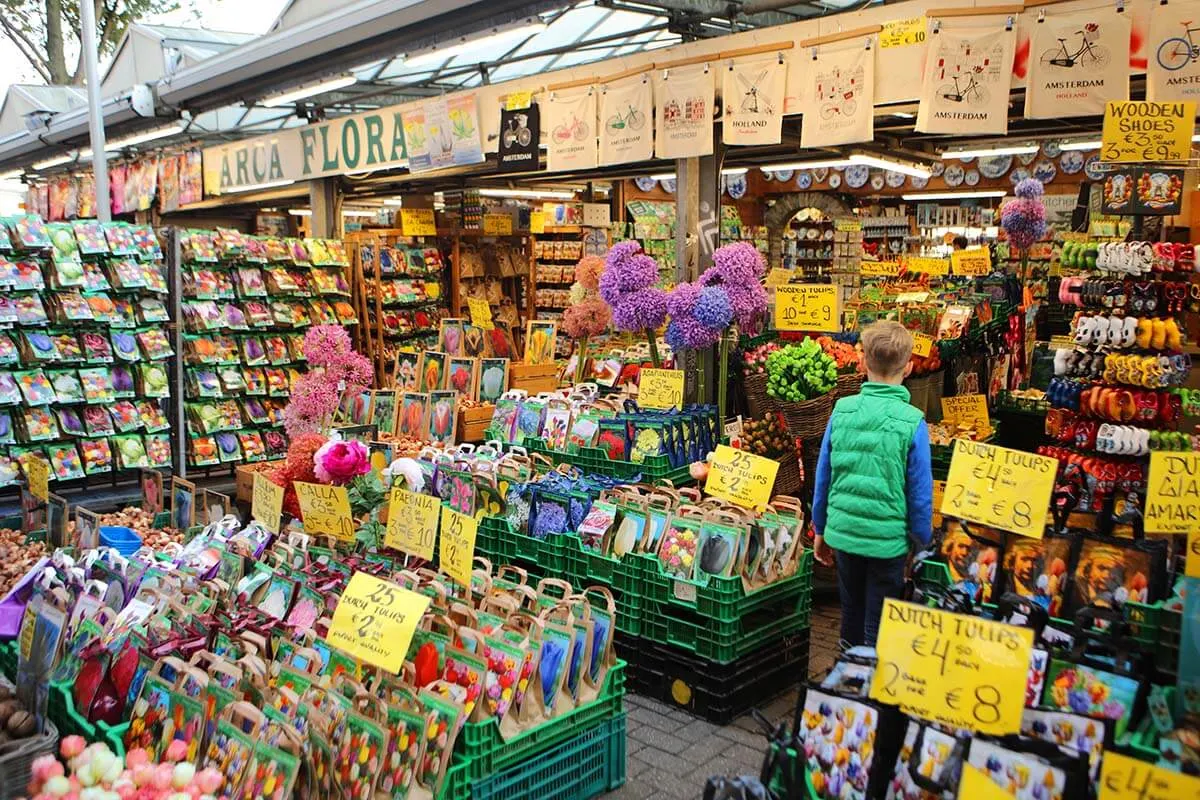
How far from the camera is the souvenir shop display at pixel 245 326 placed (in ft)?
24.5

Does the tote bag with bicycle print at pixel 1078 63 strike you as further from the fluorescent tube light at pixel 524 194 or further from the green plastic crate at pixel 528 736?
the fluorescent tube light at pixel 524 194

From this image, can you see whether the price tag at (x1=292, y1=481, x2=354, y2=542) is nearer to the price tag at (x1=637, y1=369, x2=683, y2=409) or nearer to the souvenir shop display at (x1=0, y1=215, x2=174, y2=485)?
the price tag at (x1=637, y1=369, x2=683, y2=409)

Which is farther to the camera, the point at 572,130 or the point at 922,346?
the point at 572,130

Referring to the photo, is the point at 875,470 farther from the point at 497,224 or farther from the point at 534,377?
the point at 497,224

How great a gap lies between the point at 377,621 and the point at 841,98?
418 cm

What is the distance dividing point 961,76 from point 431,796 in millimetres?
4354

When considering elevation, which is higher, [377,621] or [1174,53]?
[1174,53]

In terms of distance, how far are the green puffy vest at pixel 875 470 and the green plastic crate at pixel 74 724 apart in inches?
100

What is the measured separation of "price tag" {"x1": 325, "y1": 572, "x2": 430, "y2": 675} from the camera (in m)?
2.57

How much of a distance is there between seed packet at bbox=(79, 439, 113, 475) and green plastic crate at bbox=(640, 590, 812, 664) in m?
4.91

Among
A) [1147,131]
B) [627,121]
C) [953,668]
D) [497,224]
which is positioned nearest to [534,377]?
[627,121]

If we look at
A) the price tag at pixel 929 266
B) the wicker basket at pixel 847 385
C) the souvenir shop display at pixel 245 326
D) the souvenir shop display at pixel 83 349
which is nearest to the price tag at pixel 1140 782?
the wicker basket at pixel 847 385

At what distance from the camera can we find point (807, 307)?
5.48m

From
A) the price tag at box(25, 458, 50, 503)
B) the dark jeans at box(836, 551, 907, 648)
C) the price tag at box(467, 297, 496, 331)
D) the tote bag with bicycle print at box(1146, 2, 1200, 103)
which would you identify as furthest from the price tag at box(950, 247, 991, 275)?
the price tag at box(25, 458, 50, 503)
